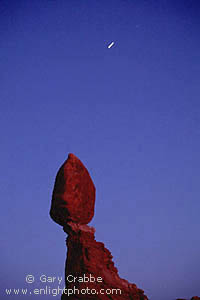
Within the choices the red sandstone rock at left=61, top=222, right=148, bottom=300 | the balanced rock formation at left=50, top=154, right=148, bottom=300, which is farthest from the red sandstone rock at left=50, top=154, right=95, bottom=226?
the red sandstone rock at left=61, top=222, right=148, bottom=300

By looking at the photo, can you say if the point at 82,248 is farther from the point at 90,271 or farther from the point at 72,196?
the point at 72,196

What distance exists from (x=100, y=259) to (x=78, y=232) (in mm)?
2196

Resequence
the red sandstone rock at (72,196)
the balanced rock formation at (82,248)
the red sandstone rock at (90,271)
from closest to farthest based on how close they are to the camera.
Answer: the red sandstone rock at (90,271)
the balanced rock formation at (82,248)
the red sandstone rock at (72,196)

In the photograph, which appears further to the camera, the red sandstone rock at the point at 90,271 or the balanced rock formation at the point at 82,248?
the balanced rock formation at the point at 82,248

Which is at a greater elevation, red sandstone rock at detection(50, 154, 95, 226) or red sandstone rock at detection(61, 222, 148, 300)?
red sandstone rock at detection(50, 154, 95, 226)

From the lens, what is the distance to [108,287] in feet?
52.5

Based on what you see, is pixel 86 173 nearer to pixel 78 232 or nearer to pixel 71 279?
pixel 78 232

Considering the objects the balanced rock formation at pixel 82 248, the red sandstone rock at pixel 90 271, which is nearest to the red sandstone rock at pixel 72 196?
the balanced rock formation at pixel 82 248

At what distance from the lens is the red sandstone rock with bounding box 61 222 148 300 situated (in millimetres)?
15281

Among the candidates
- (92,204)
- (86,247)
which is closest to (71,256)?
(86,247)

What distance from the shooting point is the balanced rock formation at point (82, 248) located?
51.3ft

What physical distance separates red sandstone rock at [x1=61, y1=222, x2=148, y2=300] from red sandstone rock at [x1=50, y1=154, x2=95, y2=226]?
2.35 feet

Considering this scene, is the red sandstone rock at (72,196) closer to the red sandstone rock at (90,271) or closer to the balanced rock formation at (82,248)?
the balanced rock formation at (82,248)

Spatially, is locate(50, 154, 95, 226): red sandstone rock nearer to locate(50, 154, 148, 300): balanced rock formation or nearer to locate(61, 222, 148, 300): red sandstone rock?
locate(50, 154, 148, 300): balanced rock formation
